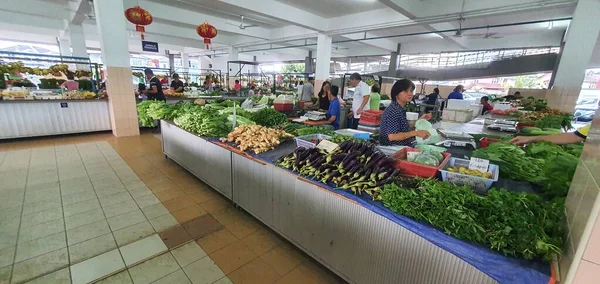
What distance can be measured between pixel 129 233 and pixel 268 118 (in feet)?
7.81

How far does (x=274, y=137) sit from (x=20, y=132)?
6.77m

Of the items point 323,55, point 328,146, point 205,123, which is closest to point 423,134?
point 328,146

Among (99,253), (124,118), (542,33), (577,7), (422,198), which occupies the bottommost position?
(99,253)

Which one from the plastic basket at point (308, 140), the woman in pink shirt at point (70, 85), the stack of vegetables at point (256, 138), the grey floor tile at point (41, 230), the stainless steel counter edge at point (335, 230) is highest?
the woman in pink shirt at point (70, 85)

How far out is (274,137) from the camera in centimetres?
297

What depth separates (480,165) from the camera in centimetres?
182

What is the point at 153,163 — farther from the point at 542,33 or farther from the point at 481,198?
the point at 542,33

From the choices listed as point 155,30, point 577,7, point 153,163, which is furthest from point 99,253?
point 155,30

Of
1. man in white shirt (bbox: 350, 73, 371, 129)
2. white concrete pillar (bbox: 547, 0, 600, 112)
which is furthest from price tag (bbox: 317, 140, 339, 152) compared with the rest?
white concrete pillar (bbox: 547, 0, 600, 112)

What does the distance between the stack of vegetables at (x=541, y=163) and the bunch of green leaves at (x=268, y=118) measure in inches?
109

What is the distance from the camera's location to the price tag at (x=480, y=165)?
1.80 m

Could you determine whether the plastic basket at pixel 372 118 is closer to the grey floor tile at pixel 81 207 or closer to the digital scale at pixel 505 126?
the digital scale at pixel 505 126

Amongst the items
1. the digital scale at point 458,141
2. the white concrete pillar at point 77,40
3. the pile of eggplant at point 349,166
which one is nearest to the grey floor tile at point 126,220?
the pile of eggplant at point 349,166

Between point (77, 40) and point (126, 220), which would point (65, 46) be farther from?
point (126, 220)
